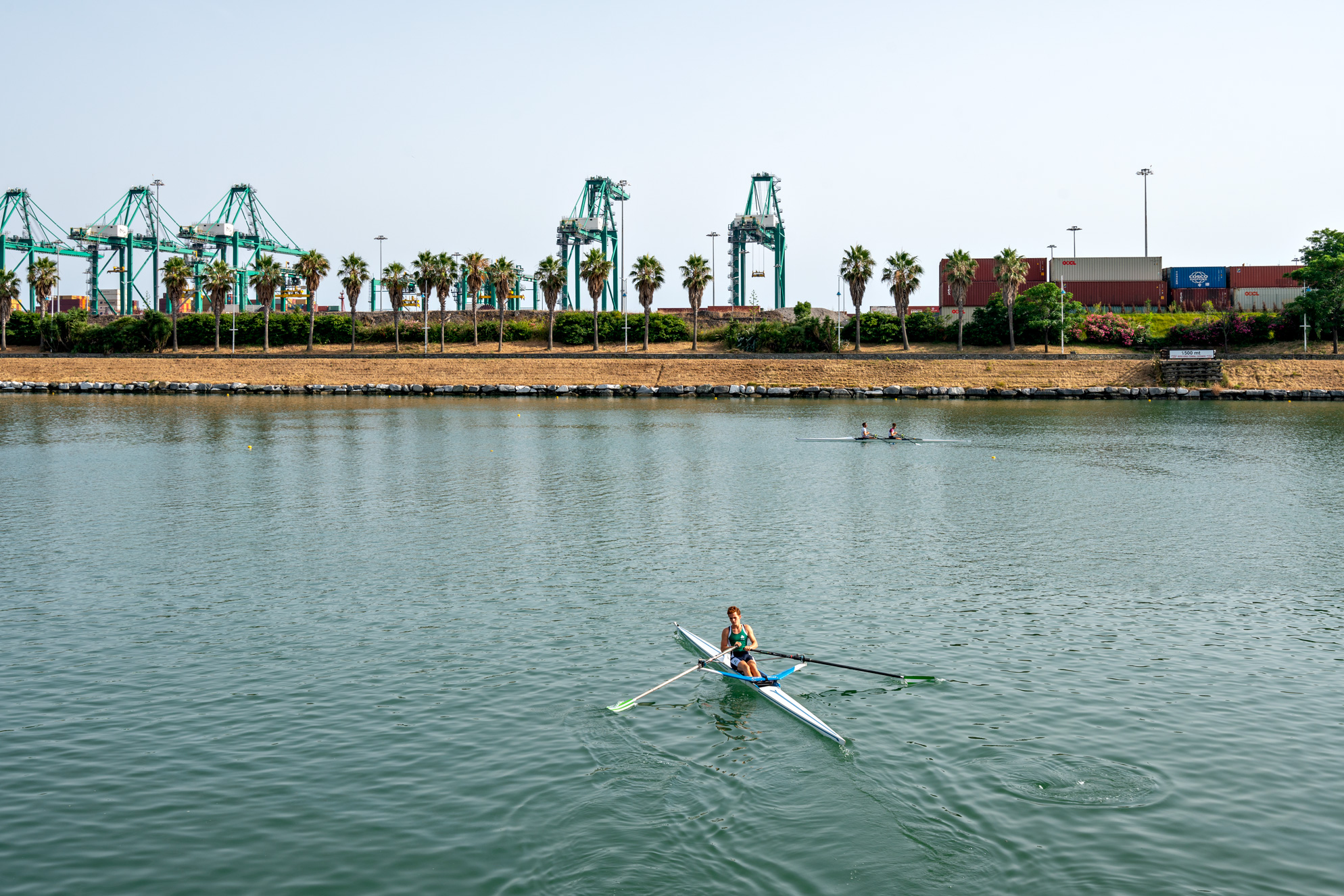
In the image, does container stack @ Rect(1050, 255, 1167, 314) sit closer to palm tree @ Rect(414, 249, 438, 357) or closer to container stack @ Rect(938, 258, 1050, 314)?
container stack @ Rect(938, 258, 1050, 314)

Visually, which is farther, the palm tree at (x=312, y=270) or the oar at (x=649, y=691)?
the palm tree at (x=312, y=270)

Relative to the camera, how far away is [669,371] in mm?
108625

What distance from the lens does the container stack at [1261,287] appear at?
398ft

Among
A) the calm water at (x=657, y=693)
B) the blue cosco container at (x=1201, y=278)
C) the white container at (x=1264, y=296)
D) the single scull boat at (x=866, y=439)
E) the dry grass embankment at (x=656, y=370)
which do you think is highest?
the blue cosco container at (x=1201, y=278)

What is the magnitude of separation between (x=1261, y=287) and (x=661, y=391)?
76754 mm

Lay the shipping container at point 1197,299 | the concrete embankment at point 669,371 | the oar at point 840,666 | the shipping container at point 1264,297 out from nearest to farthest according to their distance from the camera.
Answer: the oar at point 840,666 → the concrete embankment at point 669,371 → the shipping container at point 1264,297 → the shipping container at point 1197,299

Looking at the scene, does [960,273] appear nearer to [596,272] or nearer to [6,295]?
[596,272]

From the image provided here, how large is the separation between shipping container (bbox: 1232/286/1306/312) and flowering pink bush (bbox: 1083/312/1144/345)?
18718 millimetres

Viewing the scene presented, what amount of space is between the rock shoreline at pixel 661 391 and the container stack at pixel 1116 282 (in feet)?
103

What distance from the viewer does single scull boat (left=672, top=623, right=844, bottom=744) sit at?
1518 cm

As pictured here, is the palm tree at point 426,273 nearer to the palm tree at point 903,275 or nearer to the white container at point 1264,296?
the palm tree at point 903,275

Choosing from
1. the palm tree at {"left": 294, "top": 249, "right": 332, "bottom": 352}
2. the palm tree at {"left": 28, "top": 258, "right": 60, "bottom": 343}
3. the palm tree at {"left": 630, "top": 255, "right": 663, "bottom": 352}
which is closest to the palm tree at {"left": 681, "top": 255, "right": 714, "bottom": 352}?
the palm tree at {"left": 630, "top": 255, "right": 663, "bottom": 352}

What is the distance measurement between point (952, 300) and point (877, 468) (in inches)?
3467

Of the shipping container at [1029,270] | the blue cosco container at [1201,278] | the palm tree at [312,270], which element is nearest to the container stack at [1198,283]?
the blue cosco container at [1201,278]
